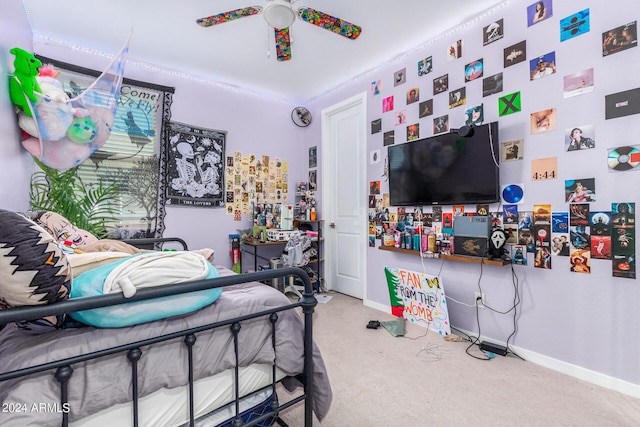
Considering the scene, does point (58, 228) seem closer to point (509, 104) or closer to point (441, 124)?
point (441, 124)

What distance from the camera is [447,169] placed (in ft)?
7.97

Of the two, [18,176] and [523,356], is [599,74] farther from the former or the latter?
[18,176]

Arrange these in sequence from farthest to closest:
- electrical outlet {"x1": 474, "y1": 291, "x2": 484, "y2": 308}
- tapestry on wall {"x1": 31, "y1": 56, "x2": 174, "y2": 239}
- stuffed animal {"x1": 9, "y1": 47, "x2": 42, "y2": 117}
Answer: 1. tapestry on wall {"x1": 31, "y1": 56, "x2": 174, "y2": 239}
2. electrical outlet {"x1": 474, "y1": 291, "x2": 484, "y2": 308}
3. stuffed animal {"x1": 9, "y1": 47, "x2": 42, "y2": 117}

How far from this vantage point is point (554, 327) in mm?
1911

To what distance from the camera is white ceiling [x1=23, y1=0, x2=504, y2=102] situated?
7.32 ft

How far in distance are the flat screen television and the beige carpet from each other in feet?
3.79

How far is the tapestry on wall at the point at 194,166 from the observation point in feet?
10.5

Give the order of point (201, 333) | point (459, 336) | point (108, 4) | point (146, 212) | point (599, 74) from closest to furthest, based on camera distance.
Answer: point (201, 333)
point (599, 74)
point (108, 4)
point (459, 336)
point (146, 212)

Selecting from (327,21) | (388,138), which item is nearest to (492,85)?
(388,138)

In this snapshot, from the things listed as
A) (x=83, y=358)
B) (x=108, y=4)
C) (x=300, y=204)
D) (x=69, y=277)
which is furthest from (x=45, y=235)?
(x=300, y=204)

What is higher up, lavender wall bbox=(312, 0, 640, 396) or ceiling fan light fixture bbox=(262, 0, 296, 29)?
ceiling fan light fixture bbox=(262, 0, 296, 29)

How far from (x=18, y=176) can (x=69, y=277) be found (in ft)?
5.68

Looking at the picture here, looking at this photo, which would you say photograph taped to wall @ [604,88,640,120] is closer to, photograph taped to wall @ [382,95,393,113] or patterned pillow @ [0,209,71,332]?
photograph taped to wall @ [382,95,393,113]

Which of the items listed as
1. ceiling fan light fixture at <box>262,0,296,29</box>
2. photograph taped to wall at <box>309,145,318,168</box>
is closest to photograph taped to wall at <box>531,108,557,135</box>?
ceiling fan light fixture at <box>262,0,296,29</box>
